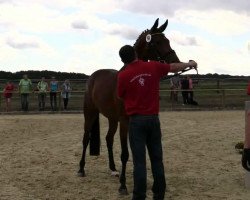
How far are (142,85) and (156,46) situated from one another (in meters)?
1.41

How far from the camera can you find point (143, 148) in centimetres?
583

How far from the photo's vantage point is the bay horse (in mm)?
6984

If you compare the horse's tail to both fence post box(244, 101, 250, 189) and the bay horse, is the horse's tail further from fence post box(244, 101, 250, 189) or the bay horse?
fence post box(244, 101, 250, 189)

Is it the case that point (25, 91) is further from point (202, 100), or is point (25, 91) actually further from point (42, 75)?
point (42, 75)

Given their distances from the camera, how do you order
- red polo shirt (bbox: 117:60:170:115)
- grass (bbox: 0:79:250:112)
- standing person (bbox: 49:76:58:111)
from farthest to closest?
grass (bbox: 0:79:250:112)
standing person (bbox: 49:76:58:111)
red polo shirt (bbox: 117:60:170:115)

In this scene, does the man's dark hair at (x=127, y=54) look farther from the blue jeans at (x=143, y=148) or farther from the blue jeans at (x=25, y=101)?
the blue jeans at (x=25, y=101)

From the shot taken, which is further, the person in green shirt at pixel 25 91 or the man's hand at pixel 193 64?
the person in green shirt at pixel 25 91

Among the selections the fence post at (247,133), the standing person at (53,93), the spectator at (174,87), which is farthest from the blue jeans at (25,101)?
the fence post at (247,133)

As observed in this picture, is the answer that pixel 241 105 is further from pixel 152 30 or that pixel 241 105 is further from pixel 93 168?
pixel 152 30

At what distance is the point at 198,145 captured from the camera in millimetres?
11539

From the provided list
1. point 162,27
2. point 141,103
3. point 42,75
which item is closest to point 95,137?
point 162,27

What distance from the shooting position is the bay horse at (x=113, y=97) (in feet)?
22.9

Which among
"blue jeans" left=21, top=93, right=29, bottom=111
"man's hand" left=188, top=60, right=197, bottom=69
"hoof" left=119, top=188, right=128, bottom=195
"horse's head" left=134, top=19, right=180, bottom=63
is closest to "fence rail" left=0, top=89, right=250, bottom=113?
"blue jeans" left=21, top=93, right=29, bottom=111

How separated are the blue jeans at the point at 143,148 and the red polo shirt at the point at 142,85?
103 mm
